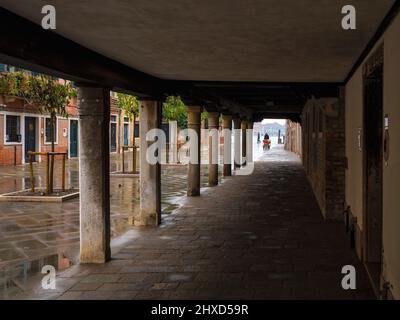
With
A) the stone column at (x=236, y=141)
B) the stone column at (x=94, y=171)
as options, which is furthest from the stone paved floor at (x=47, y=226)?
the stone column at (x=236, y=141)

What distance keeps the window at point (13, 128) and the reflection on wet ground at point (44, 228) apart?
25.6 ft

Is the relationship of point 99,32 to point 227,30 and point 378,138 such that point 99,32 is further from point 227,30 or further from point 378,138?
point 378,138

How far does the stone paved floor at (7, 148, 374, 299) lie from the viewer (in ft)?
17.8

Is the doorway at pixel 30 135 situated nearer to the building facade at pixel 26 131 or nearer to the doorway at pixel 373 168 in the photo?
the building facade at pixel 26 131

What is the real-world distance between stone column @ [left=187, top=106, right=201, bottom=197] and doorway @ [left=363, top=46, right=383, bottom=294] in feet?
24.1

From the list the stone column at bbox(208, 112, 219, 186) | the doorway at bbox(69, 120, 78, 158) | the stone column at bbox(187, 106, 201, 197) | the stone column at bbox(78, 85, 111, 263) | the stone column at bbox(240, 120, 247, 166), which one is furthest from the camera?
the doorway at bbox(69, 120, 78, 158)

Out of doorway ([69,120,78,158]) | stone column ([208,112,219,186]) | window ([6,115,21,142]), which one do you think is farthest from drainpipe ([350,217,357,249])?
doorway ([69,120,78,158])

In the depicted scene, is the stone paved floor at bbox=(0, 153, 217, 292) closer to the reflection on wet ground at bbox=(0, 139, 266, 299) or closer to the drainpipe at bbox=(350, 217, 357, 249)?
the reflection on wet ground at bbox=(0, 139, 266, 299)

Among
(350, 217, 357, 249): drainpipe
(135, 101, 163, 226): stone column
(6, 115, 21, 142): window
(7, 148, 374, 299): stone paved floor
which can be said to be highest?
(6, 115, 21, 142): window

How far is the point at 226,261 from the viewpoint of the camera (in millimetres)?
6777

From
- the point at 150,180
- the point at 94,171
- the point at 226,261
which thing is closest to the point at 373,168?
the point at 226,261

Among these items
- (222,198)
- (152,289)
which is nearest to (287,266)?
(152,289)

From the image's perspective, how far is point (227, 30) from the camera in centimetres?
511
